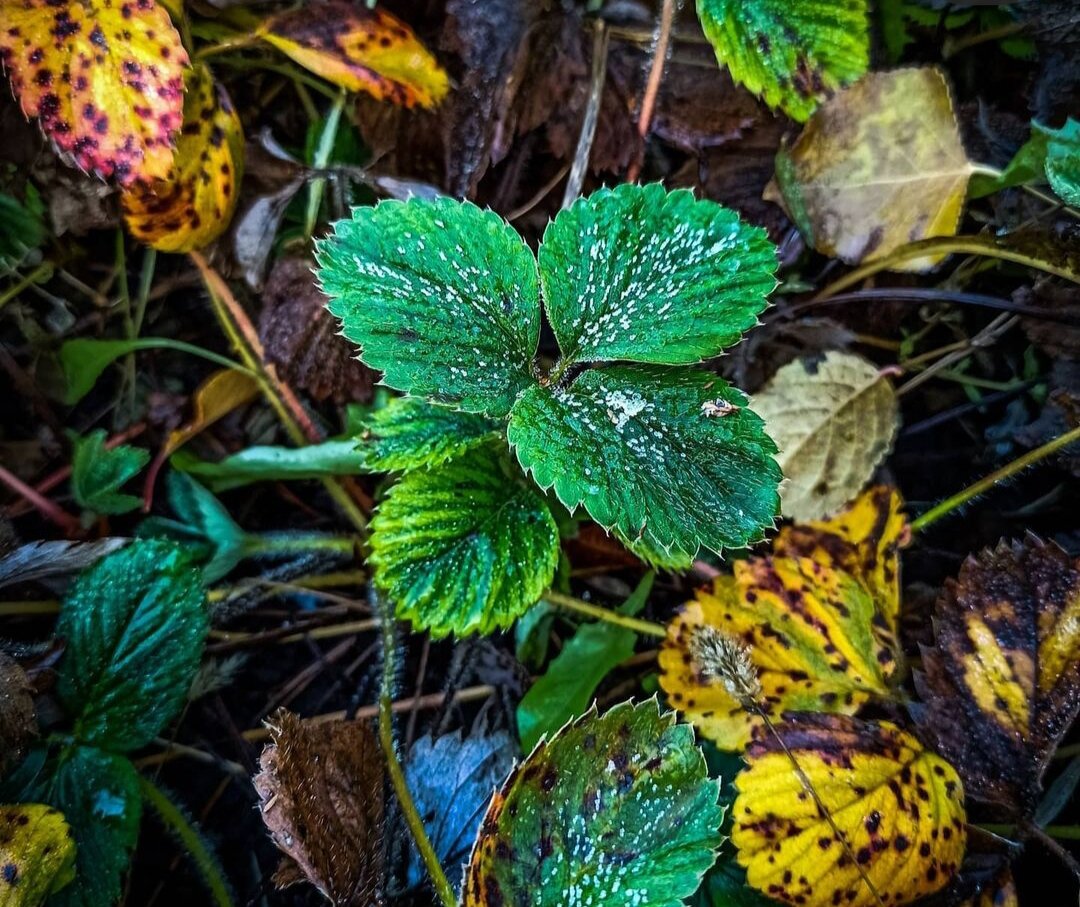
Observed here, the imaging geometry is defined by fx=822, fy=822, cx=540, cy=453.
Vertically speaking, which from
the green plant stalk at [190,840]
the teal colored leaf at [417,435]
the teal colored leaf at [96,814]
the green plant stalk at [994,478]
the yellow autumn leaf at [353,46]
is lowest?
the green plant stalk at [190,840]

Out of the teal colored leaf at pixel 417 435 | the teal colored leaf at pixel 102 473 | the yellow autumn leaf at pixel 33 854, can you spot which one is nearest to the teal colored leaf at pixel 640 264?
the teal colored leaf at pixel 417 435

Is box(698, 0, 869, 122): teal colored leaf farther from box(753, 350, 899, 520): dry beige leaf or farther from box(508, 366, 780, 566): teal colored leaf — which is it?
box(508, 366, 780, 566): teal colored leaf

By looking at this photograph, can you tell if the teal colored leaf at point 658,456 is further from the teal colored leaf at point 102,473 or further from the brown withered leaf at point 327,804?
the teal colored leaf at point 102,473

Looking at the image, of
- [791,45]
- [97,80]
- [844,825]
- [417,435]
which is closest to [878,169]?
[791,45]

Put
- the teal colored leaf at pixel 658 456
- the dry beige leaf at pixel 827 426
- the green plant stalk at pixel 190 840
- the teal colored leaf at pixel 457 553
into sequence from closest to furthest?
the teal colored leaf at pixel 658 456
the teal colored leaf at pixel 457 553
the green plant stalk at pixel 190 840
the dry beige leaf at pixel 827 426

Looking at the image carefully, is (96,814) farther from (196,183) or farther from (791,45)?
(791,45)
